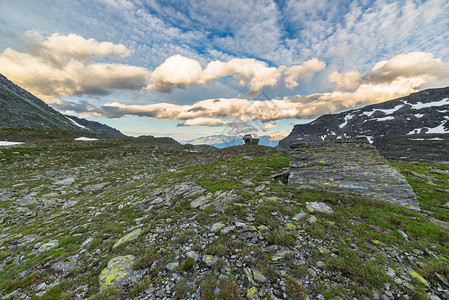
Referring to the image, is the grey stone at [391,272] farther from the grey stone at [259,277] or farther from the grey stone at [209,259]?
the grey stone at [209,259]

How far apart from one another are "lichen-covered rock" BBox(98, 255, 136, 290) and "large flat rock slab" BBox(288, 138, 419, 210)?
37.9ft

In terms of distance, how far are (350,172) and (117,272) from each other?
52.2 feet

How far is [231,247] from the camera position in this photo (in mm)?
6781

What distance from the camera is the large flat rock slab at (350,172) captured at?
10.7 meters

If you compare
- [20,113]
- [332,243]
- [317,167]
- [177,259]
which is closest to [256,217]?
[332,243]

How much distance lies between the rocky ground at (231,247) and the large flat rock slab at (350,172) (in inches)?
42.6

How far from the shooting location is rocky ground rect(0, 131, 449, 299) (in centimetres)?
507

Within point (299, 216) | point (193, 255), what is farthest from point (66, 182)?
point (299, 216)

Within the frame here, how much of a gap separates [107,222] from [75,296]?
5.82 meters

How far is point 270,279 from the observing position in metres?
5.26

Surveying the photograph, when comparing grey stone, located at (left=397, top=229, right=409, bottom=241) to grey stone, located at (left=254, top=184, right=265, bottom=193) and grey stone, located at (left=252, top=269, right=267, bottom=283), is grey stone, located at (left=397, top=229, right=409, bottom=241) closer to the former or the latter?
grey stone, located at (left=252, top=269, right=267, bottom=283)

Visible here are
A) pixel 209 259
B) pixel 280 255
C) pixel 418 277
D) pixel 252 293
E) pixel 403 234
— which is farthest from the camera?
pixel 403 234

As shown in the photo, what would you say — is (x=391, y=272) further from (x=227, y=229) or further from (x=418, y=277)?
(x=227, y=229)

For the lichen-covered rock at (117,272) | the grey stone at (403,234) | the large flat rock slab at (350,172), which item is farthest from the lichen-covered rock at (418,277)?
the lichen-covered rock at (117,272)
